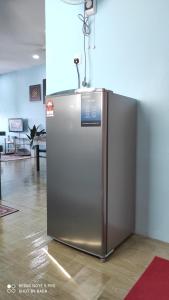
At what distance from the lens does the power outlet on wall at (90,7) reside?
88.1 inches

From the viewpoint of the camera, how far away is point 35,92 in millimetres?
7809

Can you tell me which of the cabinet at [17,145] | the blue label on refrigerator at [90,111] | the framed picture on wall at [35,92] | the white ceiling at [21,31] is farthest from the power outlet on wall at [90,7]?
Answer: the cabinet at [17,145]

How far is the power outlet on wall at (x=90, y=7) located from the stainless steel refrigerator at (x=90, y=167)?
99cm

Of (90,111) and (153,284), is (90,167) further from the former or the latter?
(153,284)

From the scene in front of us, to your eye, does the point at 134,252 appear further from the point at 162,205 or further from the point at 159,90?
the point at 159,90

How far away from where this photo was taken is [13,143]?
338 inches

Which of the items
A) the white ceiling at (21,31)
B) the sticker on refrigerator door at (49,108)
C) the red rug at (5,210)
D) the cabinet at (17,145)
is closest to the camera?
the sticker on refrigerator door at (49,108)

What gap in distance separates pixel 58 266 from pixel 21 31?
472cm

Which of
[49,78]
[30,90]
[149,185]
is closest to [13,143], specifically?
[30,90]

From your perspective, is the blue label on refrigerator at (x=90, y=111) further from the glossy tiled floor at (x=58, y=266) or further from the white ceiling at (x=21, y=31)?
the white ceiling at (x=21, y=31)

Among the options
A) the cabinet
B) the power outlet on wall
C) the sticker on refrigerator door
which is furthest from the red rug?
the cabinet

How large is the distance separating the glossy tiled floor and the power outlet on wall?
2.23 m

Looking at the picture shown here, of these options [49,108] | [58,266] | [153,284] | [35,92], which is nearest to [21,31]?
[35,92]

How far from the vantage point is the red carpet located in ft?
4.58
